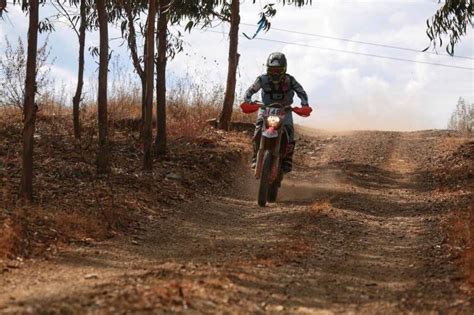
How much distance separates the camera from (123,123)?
1722 centimetres

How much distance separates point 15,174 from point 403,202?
20.3ft

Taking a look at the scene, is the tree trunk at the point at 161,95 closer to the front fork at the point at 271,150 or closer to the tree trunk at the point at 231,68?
the front fork at the point at 271,150

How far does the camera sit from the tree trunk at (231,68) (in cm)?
1842

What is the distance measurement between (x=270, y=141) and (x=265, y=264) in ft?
13.2

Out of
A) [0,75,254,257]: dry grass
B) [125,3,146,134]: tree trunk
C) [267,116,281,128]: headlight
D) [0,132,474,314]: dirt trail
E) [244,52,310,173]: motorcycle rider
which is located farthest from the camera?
[125,3,146,134]: tree trunk

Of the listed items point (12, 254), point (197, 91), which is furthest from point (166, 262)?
point (197, 91)

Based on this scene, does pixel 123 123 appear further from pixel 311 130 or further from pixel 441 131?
pixel 441 131

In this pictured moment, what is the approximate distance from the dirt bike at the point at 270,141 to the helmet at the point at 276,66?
1.49 feet

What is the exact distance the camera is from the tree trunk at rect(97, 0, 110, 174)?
9.85 metres

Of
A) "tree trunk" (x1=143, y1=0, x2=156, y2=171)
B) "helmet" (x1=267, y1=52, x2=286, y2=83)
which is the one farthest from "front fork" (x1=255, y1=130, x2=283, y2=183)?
"tree trunk" (x1=143, y1=0, x2=156, y2=171)

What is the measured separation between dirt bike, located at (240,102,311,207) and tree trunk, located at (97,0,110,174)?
87.4 inches

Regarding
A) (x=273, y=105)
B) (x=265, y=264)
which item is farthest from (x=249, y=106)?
(x=265, y=264)

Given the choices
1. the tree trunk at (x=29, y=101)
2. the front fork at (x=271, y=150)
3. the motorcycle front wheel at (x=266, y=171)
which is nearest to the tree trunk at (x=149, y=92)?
the front fork at (x=271, y=150)

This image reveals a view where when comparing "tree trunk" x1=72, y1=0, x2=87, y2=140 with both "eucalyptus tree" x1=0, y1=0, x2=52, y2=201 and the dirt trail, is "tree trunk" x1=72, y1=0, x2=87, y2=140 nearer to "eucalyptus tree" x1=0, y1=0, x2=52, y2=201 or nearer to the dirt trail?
the dirt trail
